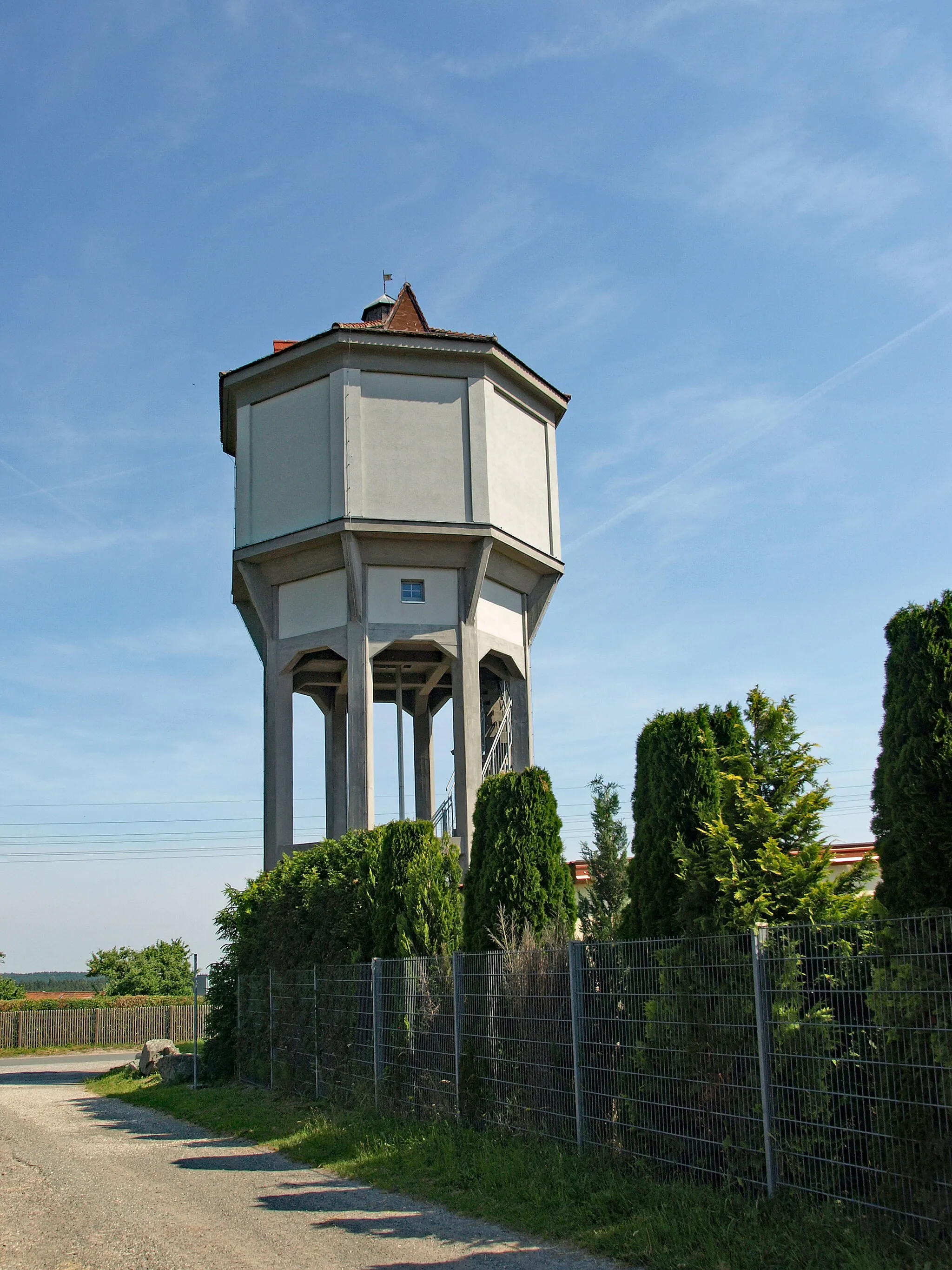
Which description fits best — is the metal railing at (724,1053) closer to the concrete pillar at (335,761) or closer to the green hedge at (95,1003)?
the concrete pillar at (335,761)

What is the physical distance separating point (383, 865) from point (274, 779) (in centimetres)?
821

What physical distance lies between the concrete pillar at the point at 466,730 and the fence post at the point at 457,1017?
31.6 ft

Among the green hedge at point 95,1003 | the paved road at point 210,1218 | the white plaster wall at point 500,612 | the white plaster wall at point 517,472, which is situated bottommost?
the green hedge at point 95,1003

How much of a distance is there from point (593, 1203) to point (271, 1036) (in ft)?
37.1

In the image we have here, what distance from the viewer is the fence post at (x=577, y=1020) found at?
9.91 m

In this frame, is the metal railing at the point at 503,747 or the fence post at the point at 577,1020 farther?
the metal railing at the point at 503,747

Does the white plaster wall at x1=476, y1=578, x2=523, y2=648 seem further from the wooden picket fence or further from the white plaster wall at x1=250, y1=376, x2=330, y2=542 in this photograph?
the wooden picket fence

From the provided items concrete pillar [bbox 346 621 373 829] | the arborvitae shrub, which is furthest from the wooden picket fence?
concrete pillar [bbox 346 621 373 829]

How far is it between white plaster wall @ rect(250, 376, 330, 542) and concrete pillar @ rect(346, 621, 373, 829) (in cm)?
239

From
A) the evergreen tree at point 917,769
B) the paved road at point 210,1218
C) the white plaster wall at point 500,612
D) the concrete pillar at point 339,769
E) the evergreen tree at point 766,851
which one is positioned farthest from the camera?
the concrete pillar at point 339,769

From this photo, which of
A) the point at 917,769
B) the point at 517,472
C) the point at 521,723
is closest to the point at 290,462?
the point at 517,472

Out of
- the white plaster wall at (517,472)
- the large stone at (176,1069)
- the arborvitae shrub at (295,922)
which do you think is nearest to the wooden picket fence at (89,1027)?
the large stone at (176,1069)

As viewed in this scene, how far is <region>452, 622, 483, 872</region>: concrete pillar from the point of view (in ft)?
72.5

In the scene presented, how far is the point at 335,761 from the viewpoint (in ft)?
87.9
